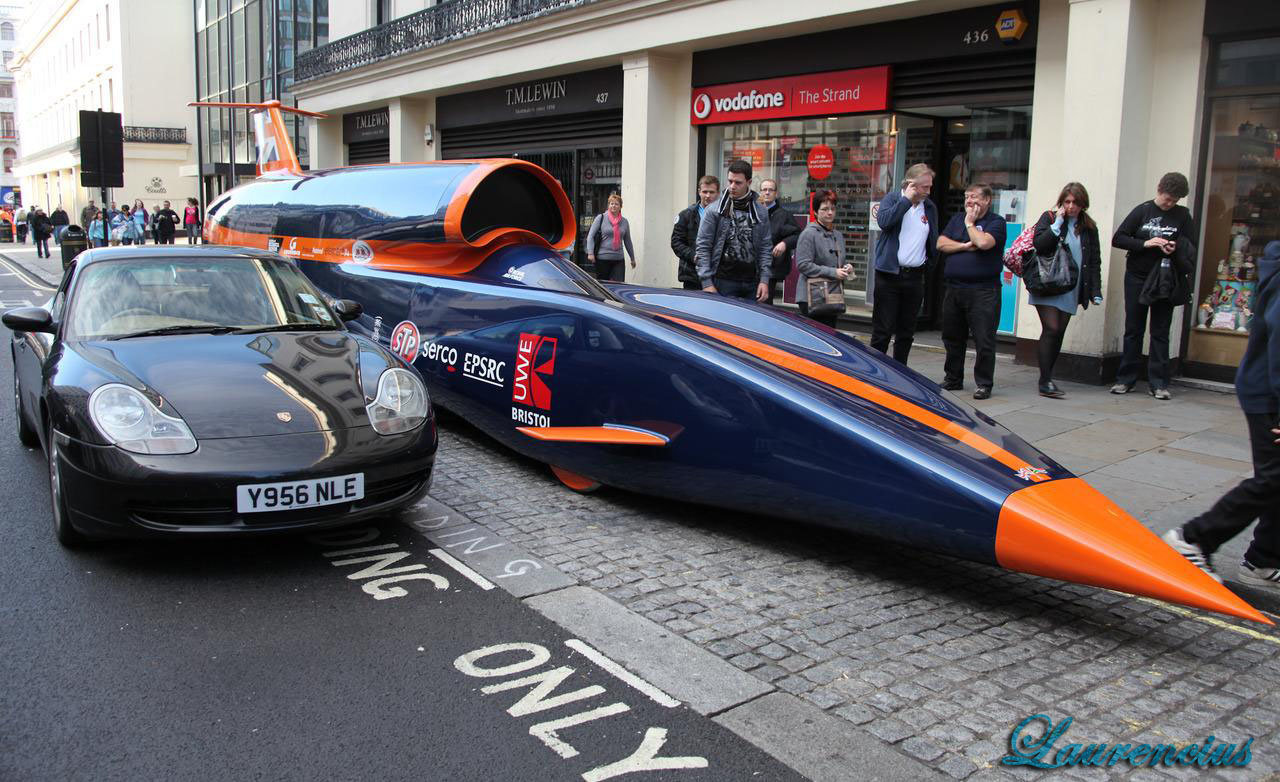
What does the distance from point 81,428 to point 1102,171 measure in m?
8.47

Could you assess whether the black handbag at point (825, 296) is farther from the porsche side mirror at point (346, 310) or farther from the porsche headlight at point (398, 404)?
the porsche headlight at point (398, 404)

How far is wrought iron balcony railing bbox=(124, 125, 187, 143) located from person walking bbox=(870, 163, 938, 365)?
156ft

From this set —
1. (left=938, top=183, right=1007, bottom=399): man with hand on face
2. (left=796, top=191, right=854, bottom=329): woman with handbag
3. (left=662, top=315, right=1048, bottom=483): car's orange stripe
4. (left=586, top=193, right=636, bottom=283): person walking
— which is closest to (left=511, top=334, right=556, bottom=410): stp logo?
Result: (left=662, top=315, right=1048, bottom=483): car's orange stripe

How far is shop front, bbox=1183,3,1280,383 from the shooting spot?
27.7 feet

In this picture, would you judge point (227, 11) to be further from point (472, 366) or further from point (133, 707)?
point (133, 707)

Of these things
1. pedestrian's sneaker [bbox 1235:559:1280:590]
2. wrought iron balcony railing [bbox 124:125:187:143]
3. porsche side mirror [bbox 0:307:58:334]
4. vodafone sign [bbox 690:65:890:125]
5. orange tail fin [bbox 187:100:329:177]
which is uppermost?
wrought iron balcony railing [bbox 124:125:187:143]

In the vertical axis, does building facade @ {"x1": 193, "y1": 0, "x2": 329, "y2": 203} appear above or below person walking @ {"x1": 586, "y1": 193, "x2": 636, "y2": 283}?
above

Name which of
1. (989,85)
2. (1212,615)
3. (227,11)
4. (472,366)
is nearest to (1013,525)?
(1212,615)

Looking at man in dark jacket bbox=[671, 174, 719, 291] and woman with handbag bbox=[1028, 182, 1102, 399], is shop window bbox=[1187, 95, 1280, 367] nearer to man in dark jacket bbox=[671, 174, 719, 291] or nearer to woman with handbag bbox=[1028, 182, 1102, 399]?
woman with handbag bbox=[1028, 182, 1102, 399]

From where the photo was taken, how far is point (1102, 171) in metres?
8.84

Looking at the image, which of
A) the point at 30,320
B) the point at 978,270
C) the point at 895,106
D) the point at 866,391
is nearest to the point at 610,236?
the point at 895,106

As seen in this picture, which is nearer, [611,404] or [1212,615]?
[1212,615]

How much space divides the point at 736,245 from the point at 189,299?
4.19m

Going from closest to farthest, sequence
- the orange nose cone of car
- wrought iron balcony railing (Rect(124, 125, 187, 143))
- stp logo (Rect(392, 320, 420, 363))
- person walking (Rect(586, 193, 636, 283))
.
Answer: the orange nose cone of car < stp logo (Rect(392, 320, 420, 363)) < person walking (Rect(586, 193, 636, 283)) < wrought iron balcony railing (Rect(124, 125, 187, 143))
